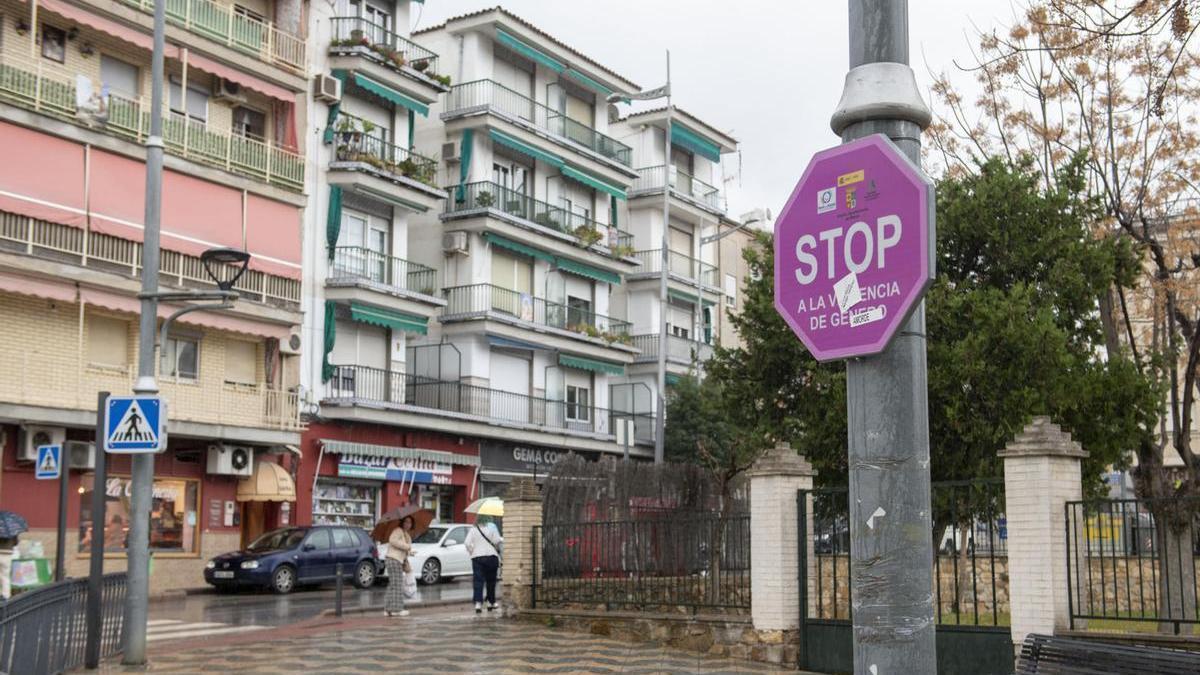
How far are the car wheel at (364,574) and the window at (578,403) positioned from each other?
15882 millimetres

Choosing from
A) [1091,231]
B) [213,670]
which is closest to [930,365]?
[1091,231]

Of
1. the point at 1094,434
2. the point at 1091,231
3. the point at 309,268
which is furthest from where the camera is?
the point at 309,268

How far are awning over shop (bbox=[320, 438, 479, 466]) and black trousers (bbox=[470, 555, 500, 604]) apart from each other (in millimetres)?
14348

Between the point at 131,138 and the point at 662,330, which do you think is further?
the point at 662,330

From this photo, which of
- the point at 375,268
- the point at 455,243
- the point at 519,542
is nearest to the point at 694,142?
the point at 455,243

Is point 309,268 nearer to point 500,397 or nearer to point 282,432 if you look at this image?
point 282,432

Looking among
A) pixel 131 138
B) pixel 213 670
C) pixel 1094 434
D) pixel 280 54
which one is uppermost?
pixel 280 54

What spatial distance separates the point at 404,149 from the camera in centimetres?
3978

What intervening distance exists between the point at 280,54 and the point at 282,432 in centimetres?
1022

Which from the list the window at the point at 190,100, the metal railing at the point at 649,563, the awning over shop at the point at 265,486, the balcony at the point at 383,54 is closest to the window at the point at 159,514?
the awning over shop at the point at 265,486

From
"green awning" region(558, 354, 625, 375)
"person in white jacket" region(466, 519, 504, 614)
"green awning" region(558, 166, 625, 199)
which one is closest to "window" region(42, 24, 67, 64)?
"person in white jacket" region(466, 519, 504, 614)

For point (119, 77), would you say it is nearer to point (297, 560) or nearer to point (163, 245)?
point (163, 245)

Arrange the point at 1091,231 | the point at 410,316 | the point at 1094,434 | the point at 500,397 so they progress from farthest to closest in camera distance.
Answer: the point at 500,397
the point at 410,316
the point at 1091,231
the point at 1094,434

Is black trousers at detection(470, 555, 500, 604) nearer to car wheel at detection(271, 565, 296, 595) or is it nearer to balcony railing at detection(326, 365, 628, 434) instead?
car wheel at detection(271, 565, 296, 595)
